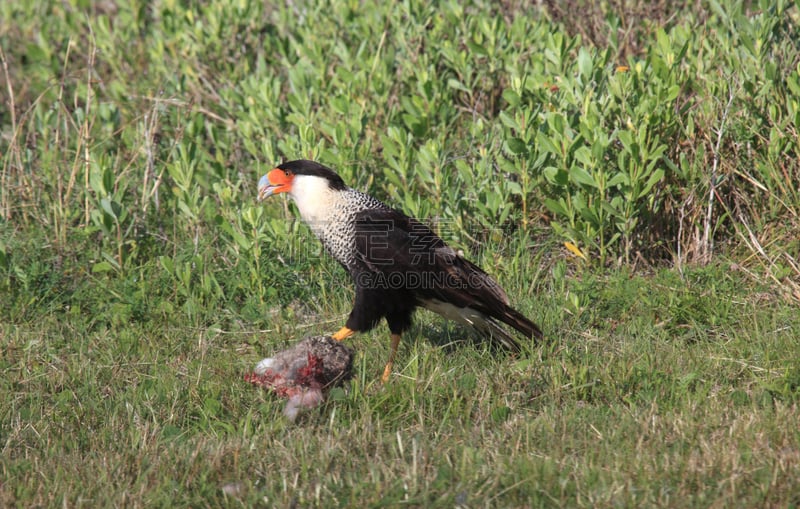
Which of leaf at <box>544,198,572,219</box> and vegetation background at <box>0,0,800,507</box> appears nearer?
vegetation background at <box>0,0,800,507</box>

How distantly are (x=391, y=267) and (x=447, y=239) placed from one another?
1.19m

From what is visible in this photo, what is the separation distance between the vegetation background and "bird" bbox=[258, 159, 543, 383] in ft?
0.62

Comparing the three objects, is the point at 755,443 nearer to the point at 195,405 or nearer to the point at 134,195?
the point at 195,405

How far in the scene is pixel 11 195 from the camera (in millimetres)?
5918

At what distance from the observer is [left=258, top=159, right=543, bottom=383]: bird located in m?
4.46

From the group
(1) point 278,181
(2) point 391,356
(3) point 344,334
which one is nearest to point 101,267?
(1) point 278,181

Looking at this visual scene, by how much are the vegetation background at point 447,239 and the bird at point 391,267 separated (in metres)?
0.19

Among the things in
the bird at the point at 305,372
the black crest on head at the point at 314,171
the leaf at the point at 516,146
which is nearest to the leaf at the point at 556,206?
the leaf at the point at 516,146

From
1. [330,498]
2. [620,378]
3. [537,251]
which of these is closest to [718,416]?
[620,378]

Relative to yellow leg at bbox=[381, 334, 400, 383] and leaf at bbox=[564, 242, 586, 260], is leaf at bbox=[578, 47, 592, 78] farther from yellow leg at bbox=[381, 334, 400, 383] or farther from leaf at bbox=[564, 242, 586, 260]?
yellow leg at bbox=[381, 334, 400, 383]

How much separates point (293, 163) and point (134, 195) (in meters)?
1.68

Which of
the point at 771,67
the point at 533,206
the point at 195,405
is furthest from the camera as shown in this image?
the point at 533,206

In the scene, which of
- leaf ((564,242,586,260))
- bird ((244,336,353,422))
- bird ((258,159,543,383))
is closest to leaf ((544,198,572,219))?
leaf ((564,242,586,260))

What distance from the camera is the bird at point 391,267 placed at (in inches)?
176
